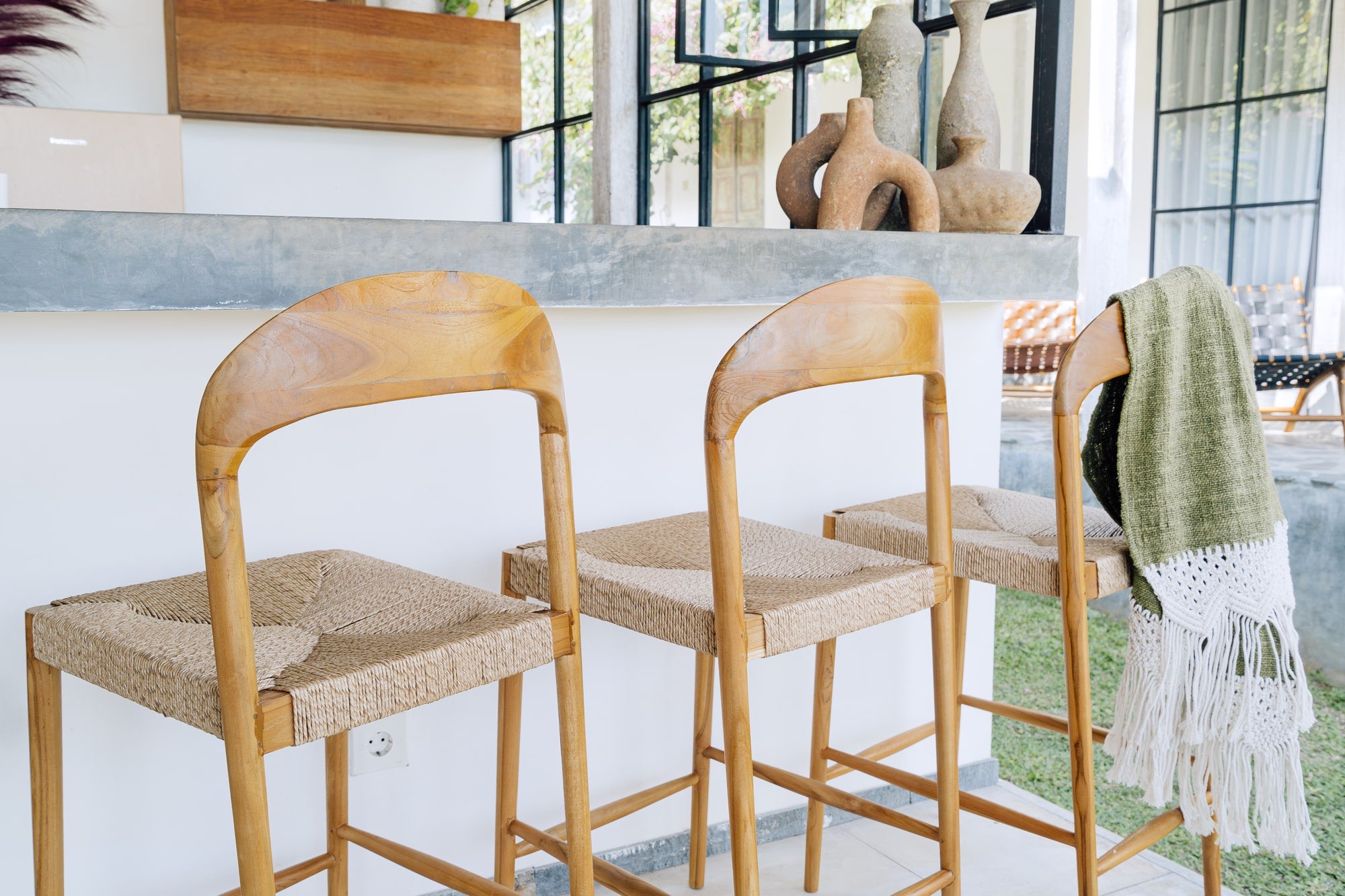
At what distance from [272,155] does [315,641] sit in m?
3.78

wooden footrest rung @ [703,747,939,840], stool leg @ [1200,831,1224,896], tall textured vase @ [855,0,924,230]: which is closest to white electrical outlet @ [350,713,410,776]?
wooden footrest rung @ [703,747,939,840]

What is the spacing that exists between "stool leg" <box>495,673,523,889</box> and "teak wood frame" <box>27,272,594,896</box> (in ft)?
0.71

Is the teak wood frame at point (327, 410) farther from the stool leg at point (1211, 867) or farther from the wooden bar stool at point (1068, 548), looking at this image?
the stool leg at point (1211, 867)

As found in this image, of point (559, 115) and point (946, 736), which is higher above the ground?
point (559, 115)

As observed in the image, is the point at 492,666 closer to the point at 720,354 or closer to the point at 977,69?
the point at 720,354

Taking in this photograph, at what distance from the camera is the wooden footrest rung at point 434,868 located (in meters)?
1.09

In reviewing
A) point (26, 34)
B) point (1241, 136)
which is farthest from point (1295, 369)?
point (26, 34)

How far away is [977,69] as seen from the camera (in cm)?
195

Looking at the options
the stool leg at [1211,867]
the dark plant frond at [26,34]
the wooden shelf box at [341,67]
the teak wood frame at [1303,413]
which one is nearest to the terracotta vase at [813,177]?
the stool leg at [1211,867]

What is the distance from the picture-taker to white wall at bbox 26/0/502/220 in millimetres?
4121

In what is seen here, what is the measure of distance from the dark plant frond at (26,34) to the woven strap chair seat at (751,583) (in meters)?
3.73

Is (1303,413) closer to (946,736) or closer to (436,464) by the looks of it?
(946,736)

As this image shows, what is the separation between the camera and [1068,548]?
1.35m

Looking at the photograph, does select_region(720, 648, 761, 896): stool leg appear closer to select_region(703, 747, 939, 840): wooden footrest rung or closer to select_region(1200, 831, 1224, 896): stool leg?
select_region(703, 747, 939, 840): wooden footrest rung
